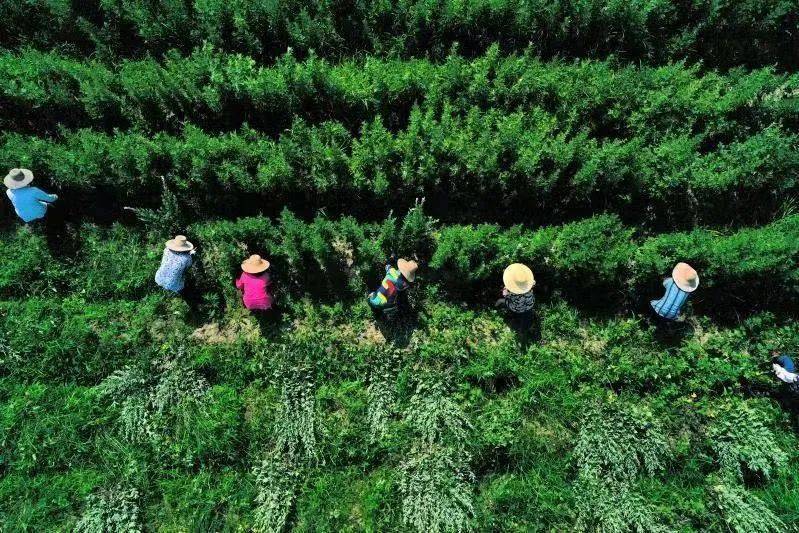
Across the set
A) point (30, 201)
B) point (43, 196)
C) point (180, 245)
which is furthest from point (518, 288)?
point (30, 201)

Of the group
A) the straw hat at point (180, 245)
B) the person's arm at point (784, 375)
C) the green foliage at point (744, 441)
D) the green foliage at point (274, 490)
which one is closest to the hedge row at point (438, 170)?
the straw hat at point (180, 245)

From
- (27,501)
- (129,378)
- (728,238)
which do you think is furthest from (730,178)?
(27,501)

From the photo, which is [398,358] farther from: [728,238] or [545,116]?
[728,238]

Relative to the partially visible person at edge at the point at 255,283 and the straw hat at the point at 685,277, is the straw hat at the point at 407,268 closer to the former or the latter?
the partially visible person at edge at the point at 255,283

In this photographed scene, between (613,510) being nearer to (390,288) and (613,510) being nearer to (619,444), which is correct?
(619,444)

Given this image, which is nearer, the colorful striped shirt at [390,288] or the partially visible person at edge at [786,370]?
the partially visible person at edge at [786,370]
